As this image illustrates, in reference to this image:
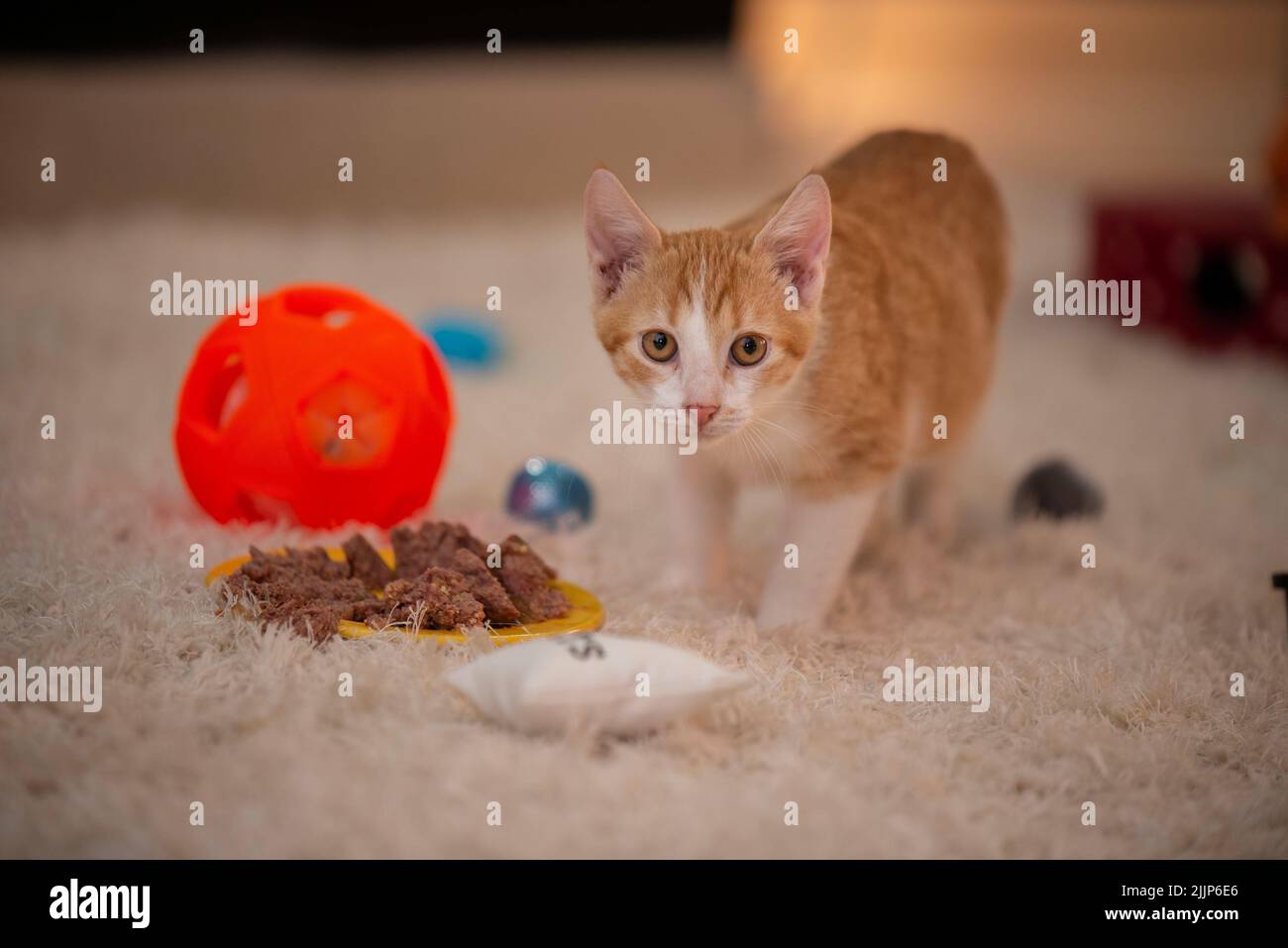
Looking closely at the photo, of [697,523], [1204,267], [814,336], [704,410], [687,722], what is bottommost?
[687,722]

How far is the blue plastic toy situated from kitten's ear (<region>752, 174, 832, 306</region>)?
5.71 feet

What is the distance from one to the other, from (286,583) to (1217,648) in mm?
1277

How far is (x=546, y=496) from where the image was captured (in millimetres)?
2111

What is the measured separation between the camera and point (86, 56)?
4207 mm

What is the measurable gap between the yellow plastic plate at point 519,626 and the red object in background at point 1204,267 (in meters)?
2.48

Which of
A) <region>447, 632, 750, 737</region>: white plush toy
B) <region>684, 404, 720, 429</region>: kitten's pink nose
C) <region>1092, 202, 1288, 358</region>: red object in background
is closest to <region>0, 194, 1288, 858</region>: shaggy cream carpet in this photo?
<region>447, 632, 750, 737</region>: white plush toy

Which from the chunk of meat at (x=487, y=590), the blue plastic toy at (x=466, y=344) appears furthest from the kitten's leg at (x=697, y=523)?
the blue plastic toy at (x=466, y=344)

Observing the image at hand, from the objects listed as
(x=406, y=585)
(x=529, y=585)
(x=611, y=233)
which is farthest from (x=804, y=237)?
(x=406, y=585)

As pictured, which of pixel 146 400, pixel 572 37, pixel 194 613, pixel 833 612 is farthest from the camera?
pixel 572 37

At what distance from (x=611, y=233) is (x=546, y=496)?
2.00 ft

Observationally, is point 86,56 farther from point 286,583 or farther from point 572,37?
point 286,583

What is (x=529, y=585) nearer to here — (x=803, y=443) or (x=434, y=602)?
(x=434, y=602)

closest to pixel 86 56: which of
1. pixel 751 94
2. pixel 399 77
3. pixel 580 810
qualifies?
pixel 399 77

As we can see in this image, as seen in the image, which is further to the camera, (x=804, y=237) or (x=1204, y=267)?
(x=1204, y=267)
